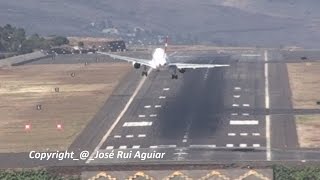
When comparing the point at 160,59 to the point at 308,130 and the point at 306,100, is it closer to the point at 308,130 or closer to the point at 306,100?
the point at 306,100

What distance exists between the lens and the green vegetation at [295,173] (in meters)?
80.1

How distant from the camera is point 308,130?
127 meters

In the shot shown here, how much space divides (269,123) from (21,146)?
3826cm

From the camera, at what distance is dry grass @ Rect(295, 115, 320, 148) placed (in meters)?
117

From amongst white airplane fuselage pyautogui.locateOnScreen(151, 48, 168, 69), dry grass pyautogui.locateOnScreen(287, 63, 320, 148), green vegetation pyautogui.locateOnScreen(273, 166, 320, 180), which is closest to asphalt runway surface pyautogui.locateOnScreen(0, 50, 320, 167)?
dry grass pyautogui.locateOnScreen(287, 63, 320, 148)

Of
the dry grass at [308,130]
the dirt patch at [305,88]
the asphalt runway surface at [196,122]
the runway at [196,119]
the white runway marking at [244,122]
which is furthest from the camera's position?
the dirt patch at [305,88]

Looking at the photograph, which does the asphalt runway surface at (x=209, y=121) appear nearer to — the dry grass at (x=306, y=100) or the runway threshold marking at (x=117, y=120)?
the runway threshold marking at (x=117, y=120)

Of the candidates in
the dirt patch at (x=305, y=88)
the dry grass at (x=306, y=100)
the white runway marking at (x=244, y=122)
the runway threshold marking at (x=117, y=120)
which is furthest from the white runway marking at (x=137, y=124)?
the dirt patch at (x=305, y=88)

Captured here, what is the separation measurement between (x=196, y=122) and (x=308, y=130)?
18.5 m

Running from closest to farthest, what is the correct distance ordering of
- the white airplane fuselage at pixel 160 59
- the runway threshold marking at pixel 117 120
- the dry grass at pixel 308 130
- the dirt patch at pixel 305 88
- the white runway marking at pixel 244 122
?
the runway threshold marking at pixel 117 120 < the dry grass at pixel 308 130 < the white runway marking at pixel 244 122 < the dirt patch at pixel 305 88 < the white airplane fuselage at pixel 160 59

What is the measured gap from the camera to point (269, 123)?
13412cm

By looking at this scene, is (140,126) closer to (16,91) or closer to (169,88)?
(169,88)

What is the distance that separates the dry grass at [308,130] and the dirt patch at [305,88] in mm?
11729

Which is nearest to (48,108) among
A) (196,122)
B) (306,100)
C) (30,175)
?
(196,122)
